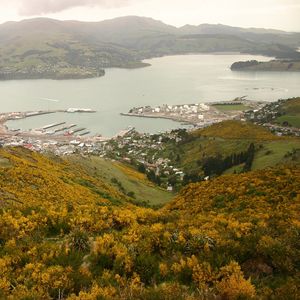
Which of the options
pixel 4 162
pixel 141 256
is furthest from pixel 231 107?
pixel 141 256

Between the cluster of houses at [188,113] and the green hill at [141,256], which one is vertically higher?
the green hill at [141,256]

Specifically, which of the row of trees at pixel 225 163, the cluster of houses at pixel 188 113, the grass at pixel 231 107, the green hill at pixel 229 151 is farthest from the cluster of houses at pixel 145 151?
the grass at pixel 231 107

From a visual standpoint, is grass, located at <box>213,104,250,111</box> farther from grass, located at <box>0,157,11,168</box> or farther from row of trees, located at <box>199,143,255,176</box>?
grass, located at <box>0,157,11,168</box>

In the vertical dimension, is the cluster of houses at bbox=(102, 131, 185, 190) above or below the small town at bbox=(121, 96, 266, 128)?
below

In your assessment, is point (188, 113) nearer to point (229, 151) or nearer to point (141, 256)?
point (229, 151)

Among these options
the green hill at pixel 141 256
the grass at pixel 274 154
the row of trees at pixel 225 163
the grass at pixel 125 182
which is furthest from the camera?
the row of trees at pixel 225 163

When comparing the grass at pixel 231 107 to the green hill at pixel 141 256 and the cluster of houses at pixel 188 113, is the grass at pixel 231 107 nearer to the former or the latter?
the cluster of houses at pixel 188 113

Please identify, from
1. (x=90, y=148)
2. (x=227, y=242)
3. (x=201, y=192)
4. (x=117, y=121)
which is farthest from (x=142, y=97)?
(x=227, y=242)

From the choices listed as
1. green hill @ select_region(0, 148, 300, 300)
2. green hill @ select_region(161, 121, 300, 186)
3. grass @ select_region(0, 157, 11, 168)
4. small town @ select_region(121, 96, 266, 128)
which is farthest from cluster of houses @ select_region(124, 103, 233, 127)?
green hill @ select_region(0, 148, 300, 300)
